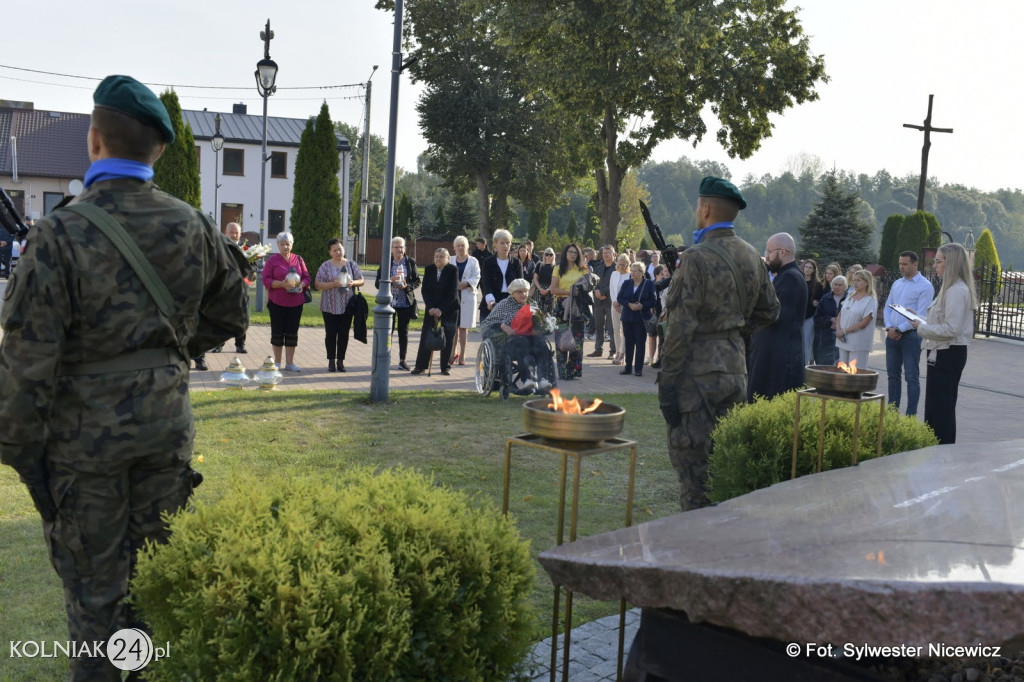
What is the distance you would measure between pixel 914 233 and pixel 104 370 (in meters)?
36.6

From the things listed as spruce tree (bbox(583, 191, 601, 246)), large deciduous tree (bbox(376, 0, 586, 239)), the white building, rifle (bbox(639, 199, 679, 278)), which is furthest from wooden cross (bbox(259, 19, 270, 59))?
spruce tree (bbox(583, 191, 601, 246))

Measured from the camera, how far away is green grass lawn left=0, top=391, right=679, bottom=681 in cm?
482

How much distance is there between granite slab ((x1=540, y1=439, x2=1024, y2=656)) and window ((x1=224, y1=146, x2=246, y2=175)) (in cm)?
5479

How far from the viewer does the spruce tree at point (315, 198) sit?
1175 inches

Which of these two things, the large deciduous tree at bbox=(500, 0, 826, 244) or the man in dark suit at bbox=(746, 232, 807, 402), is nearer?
the man in dark suit at bbox=(746, 232, 807, 402)

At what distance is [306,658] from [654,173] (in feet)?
463

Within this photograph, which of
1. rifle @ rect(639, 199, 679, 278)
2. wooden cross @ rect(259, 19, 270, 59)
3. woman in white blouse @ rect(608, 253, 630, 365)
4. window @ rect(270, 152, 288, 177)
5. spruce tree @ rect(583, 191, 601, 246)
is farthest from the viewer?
spruce tree @ rect(583, 191, 601, 246)

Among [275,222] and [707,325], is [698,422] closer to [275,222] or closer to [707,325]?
[707,325]

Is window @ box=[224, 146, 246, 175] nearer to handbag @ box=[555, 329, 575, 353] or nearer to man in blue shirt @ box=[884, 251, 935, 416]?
handbag @ box=[555, 329, 575, 353]

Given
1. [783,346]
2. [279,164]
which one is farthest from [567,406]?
[279,164]

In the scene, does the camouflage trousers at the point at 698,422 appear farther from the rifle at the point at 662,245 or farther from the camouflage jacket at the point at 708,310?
the rifle at the point at 662,245

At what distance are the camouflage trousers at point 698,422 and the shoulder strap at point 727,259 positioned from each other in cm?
51

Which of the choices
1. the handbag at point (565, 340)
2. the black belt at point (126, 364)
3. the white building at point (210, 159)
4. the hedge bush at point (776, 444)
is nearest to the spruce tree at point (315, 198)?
the handbag at point (565, 340)

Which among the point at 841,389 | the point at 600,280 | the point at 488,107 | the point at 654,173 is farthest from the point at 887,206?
the point at 841,389
